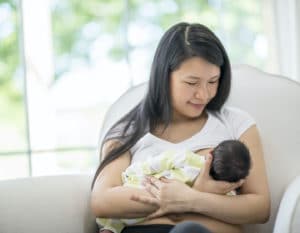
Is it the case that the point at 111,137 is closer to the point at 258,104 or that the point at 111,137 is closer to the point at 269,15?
the point at 258,104

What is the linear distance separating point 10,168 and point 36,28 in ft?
2.72

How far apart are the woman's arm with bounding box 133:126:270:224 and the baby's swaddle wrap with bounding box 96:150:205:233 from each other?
31mm

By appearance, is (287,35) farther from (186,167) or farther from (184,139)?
(186,167)

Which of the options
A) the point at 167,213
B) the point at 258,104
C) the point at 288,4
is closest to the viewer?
the point at 167,213

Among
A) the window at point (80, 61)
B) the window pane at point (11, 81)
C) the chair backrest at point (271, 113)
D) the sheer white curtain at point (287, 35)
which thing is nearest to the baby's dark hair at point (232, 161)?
the chair backrest at point (271, 113)

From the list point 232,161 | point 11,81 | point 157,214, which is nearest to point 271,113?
point 232,161

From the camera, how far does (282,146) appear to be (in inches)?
57.4

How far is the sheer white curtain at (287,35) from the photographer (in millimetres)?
2408

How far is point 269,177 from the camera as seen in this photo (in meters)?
1.43

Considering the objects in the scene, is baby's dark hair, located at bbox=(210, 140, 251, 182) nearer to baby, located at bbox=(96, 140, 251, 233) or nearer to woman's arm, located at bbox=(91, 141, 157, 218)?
baby, located at bbox=(96, 140, 251, 233)

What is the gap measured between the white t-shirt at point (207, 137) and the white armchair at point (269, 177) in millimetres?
115

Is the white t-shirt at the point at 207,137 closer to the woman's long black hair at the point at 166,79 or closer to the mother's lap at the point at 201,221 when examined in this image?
the woman's long black hair at the point at 166,79

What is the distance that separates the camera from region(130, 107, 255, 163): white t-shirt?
4.53 feet

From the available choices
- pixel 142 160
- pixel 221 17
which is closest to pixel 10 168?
pixel 221 17
